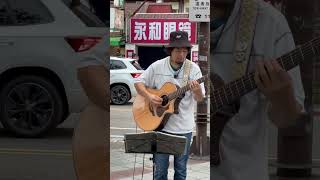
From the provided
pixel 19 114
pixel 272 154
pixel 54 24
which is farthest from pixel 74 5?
pixel 272 154

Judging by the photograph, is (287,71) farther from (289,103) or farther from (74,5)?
(74,5)

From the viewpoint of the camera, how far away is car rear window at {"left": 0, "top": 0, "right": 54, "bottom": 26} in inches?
Result: 106

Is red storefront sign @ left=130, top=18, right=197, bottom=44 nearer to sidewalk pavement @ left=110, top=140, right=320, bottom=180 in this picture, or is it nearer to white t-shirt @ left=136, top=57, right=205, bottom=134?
sidewalk pavement @ left=110, top=140, right=320, bottom=180

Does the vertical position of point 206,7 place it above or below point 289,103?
above

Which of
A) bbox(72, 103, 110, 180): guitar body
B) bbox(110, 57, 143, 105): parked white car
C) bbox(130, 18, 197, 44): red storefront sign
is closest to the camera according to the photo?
bbox(72, 103, 110, 180): guitar body

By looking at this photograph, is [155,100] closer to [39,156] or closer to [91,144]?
[91,144]

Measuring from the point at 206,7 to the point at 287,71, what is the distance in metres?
5.67

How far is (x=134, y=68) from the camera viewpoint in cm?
1686

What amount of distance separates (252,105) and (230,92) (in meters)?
0.14

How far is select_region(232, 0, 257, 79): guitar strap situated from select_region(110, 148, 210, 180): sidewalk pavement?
3.98 metres

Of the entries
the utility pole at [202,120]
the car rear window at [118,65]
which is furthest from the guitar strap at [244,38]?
the car rear window at [118,65]

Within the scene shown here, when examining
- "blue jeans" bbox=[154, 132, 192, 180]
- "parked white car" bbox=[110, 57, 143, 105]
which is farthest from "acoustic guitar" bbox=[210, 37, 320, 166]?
"parked white car" bbox=[110, 57, 143, 105]

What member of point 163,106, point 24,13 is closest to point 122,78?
point 163,106

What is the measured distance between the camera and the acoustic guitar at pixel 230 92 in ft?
8.30
